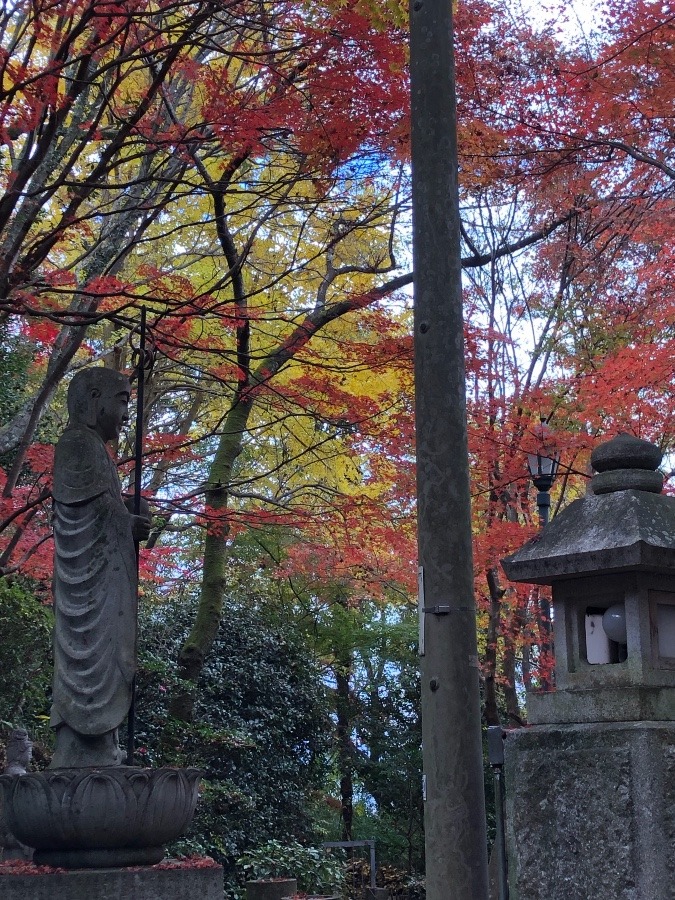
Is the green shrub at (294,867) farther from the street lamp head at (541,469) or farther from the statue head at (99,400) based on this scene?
the statue head at (99,400)

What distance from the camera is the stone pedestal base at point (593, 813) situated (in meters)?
3.64

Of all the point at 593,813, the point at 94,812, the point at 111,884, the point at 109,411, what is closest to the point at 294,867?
the point at 111,884

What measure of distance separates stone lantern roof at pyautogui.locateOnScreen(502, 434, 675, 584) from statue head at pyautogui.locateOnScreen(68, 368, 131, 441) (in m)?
2.97

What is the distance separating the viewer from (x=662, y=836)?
143 inches

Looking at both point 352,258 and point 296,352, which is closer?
point 296,352

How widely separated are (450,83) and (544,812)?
2.96 metres

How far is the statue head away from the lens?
246 inches

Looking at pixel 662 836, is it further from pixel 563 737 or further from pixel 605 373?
pixel 605 373

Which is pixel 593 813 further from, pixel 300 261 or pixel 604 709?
pixel 300 261

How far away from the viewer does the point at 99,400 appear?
246 inches

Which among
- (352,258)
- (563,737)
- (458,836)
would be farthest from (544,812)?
(352,258)

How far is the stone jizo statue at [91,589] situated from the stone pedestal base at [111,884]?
0.71 meters

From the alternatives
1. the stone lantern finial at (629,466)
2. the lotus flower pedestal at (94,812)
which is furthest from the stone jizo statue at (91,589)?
the stone lantern finial at (629,466)

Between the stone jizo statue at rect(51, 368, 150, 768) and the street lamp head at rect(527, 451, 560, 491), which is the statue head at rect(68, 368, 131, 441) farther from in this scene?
the street lamp head at rect(527, 451, 560, 491)
